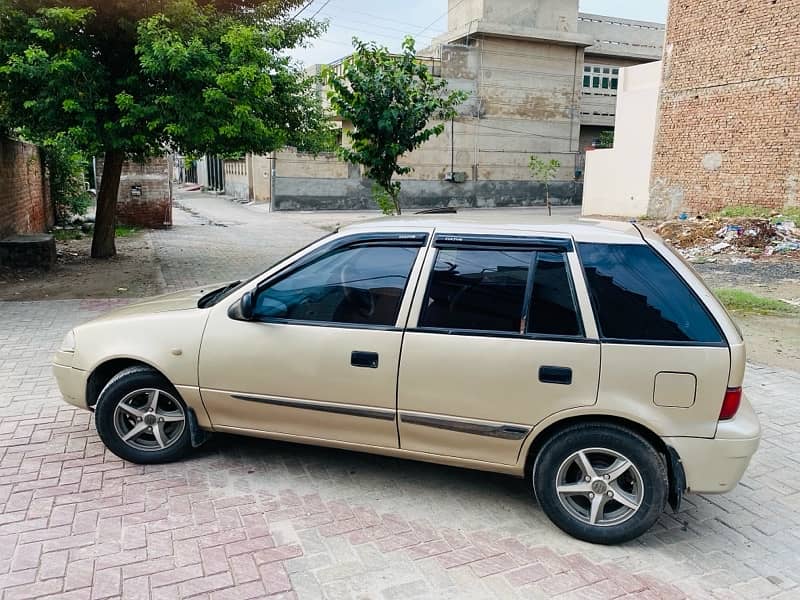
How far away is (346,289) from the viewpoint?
3.85 meters

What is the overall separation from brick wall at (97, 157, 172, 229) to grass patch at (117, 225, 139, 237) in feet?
1.21

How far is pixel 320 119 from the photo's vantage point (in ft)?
40.6

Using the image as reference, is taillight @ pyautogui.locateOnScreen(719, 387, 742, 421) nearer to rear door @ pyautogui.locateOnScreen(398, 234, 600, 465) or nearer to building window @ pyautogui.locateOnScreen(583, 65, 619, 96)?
rear door @ pyautogui.locateOnScreen(398, 234, 600, 465)

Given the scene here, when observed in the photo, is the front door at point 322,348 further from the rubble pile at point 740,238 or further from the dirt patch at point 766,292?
the rubble pile at point 740,238

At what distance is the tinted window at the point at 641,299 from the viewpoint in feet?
10.8

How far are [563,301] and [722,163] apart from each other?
20.5 m

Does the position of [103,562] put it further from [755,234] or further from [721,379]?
[755,234]

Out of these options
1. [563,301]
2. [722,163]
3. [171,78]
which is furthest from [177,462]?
[722,163]

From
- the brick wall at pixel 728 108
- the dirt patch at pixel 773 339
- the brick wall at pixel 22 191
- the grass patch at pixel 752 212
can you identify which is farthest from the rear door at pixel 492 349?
the brick wall at pixel 728 108

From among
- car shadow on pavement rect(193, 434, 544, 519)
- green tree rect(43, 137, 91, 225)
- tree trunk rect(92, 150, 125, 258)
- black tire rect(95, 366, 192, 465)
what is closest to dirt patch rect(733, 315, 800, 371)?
car shadow on pavement rect(193, 434, 544, 519)

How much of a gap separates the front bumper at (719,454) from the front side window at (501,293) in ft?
2.68

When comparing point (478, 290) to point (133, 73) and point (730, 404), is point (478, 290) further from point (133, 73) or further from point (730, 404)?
point (133, 73)

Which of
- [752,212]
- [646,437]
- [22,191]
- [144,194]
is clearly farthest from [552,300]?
[752,212]

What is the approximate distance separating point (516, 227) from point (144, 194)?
60.0 ft
